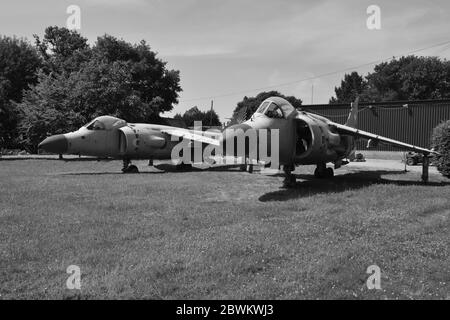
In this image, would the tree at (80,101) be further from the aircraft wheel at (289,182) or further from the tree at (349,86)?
the tree at (349,86)

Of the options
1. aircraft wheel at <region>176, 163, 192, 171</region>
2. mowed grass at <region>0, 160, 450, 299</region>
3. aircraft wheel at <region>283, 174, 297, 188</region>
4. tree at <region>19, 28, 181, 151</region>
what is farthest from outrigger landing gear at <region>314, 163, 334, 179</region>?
tree at <region>19, 28, 181, 151</region>

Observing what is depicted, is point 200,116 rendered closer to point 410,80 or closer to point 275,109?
point 410,80

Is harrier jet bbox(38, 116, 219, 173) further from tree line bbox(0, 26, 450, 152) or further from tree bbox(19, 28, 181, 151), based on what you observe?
tree bbox(19, 28, 181, 151)

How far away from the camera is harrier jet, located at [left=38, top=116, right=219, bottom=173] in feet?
64.3

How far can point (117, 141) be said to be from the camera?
20.8 m

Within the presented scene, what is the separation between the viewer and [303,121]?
47.0ft

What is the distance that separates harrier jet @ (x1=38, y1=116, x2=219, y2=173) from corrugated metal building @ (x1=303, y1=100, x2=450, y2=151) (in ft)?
71.9

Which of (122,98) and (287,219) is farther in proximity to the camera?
(122,98)

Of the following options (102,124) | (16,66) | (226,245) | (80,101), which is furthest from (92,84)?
(226,245)

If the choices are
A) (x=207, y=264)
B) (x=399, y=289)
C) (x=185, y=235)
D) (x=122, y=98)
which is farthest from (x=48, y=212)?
(x=122, y=98)

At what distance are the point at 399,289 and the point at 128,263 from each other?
3.89 meters

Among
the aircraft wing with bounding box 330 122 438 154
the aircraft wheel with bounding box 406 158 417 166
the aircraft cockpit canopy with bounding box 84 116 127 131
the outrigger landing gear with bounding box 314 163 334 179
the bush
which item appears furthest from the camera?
the aircraft wheel with bounding box 406 158 417 166
